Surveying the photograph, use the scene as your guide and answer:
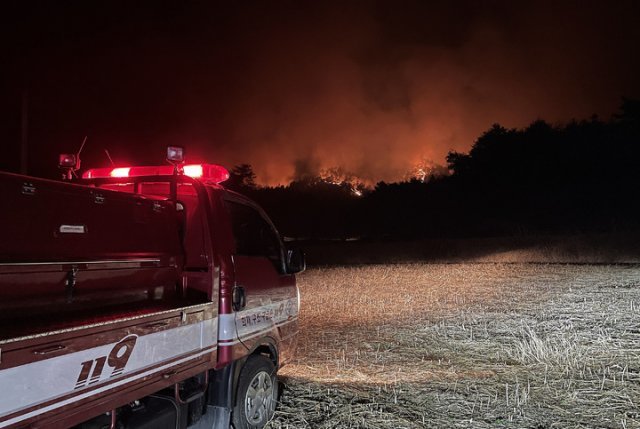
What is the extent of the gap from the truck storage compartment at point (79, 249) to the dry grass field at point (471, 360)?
6.63ft

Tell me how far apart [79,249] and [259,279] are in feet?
5.97

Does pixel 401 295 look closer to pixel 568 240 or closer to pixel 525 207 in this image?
pixel 568 240

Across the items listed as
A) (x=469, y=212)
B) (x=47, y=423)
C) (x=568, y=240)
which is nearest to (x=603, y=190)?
(x=469, y=212)

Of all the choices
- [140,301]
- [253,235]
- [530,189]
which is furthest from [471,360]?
[530,189]

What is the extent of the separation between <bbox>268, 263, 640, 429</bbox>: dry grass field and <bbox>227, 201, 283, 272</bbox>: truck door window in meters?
1.51

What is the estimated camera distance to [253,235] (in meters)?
5.00

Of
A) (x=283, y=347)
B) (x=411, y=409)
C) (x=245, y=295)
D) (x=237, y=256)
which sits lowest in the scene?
(x=411, y=409)

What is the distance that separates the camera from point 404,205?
57.0m

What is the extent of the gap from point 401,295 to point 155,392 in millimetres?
10454

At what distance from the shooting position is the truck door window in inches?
183

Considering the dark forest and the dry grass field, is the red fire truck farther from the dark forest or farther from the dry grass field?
the dark forest

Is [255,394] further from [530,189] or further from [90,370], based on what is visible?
[530,189]

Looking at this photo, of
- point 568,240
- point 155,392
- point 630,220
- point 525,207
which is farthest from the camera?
point 525,207

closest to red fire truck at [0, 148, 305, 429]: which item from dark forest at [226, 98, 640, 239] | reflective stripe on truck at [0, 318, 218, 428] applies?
reflective stripe on truck at [0, 318, 218, 428]
